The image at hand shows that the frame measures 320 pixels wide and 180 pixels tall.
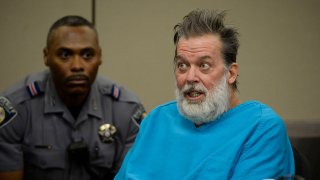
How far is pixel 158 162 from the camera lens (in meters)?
1.66

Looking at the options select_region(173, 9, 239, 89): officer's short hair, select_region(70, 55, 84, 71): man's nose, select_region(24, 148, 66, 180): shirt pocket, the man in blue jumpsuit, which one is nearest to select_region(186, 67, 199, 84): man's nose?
the man in blue jumpsuit

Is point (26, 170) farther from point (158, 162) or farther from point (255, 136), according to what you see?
point (255, 136)

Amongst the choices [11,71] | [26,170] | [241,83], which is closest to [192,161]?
[26,170]

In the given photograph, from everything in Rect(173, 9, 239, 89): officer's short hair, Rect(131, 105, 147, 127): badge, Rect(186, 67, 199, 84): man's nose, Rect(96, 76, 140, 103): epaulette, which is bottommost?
Rect(131, 105, 147, 127): badge

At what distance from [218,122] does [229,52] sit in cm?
22

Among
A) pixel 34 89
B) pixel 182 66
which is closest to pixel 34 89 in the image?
pixel 34 89

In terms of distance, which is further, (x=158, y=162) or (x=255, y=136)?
(x=158, y=162)

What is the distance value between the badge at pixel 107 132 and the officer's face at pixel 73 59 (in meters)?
0.18

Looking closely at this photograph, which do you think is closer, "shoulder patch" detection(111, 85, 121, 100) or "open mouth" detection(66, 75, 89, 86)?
"open mouth" detection(66, 75, 89, 86)

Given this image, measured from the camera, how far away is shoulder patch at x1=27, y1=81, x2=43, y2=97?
2.33m

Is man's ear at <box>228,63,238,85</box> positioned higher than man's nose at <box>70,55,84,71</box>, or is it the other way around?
man's ear at <box>228,63,238,85</box>

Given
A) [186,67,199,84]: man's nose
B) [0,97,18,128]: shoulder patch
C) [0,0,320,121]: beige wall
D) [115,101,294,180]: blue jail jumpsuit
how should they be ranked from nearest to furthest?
[115,101,294,180]: blue jail jumpsuit < [186,67,199,84]: man's nose < [0,97,18,128]: shoulder patch < [0,0,320,121]: beige wall

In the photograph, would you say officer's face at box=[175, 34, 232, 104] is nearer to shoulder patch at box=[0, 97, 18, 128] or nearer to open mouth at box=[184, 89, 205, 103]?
open mouth at box=[184, 89, 205, 103]

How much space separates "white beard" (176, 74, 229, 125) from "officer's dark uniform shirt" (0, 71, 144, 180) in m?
0.79
